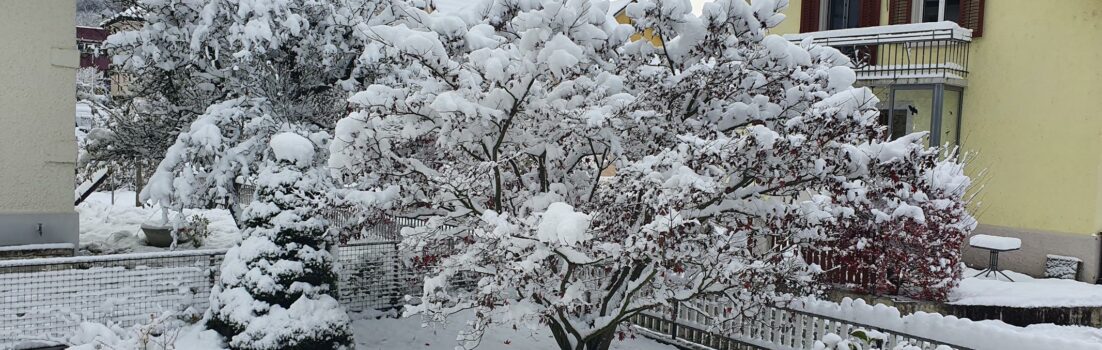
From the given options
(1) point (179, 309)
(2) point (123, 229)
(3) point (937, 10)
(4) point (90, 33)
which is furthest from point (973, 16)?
(4) point (90, 33)

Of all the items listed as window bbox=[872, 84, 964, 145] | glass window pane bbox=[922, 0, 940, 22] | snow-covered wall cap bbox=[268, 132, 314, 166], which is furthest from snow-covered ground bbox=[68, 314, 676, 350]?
glass window pane bbox=[922, 0, 940, 22]

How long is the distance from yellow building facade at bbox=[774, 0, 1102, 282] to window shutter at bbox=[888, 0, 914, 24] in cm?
3

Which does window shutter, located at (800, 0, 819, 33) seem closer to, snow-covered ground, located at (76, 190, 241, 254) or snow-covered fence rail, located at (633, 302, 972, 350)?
snow-covered fence rail, located at (633, 302, 972, 350)

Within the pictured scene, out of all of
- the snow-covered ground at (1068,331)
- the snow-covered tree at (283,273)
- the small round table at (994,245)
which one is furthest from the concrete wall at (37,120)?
the small round table at (994,245)

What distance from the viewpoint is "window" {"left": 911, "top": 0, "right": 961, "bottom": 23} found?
53.2 ft

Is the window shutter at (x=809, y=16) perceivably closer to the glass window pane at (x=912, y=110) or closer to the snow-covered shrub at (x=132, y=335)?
the glass window pane at (x=912, y=110)

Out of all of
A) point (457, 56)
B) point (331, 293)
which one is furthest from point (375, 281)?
point (457, 56)

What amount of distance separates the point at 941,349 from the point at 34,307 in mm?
9843

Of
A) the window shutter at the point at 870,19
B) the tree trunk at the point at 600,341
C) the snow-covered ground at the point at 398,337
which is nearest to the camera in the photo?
the tree trunk at the point at 600,341

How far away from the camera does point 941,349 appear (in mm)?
7961

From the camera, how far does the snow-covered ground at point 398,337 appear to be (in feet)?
32.5

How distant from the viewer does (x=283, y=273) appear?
9.91m

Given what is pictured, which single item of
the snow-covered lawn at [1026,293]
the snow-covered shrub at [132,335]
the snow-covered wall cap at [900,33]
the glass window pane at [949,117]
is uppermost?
the snow-covered wall cap at [900,33]

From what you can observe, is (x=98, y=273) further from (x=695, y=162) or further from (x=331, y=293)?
(x=695, y=162)
